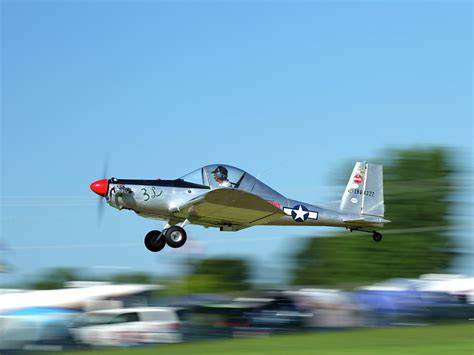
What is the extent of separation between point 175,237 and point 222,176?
1656 mm

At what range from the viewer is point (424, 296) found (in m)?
23.6

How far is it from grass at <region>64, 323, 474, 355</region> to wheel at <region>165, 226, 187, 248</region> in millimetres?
2309

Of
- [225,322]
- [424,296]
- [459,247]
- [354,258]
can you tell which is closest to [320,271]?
[354,258]

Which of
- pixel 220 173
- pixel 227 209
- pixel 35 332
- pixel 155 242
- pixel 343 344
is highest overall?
pixel 220 173

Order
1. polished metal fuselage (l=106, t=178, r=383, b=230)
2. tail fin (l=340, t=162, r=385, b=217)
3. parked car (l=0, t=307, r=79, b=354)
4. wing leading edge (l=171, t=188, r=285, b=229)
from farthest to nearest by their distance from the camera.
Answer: tail fin (l=340, t=162, r=385, b=217)
polished metal fuselage (l=106, t=178, r=383, b=230)
parked car (l=0, t=307, r=79, b=354)
wing leading edge (l=171, t=188, r=285, b=229)

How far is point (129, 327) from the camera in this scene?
65.3ft

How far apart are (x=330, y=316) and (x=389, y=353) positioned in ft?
11.2

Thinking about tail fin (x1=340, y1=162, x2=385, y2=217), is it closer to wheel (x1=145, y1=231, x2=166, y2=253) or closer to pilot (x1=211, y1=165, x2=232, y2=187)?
pilot (x1=211, y1=165, x2=232, y2=187)

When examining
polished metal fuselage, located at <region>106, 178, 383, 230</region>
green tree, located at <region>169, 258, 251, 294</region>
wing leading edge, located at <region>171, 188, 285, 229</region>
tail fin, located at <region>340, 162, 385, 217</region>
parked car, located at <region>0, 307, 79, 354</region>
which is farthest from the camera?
green tree, located at <region>169, 258, 251, 294</region>

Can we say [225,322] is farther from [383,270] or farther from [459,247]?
[459,247]

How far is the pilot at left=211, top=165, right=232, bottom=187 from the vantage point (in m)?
18.8

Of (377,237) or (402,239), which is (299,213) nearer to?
(377,237)

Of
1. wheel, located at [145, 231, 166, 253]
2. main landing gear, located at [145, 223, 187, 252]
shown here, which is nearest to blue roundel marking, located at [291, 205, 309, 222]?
main landing gear, located at [145, 223, 187, 252]

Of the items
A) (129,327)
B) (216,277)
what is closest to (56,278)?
(216,277)
